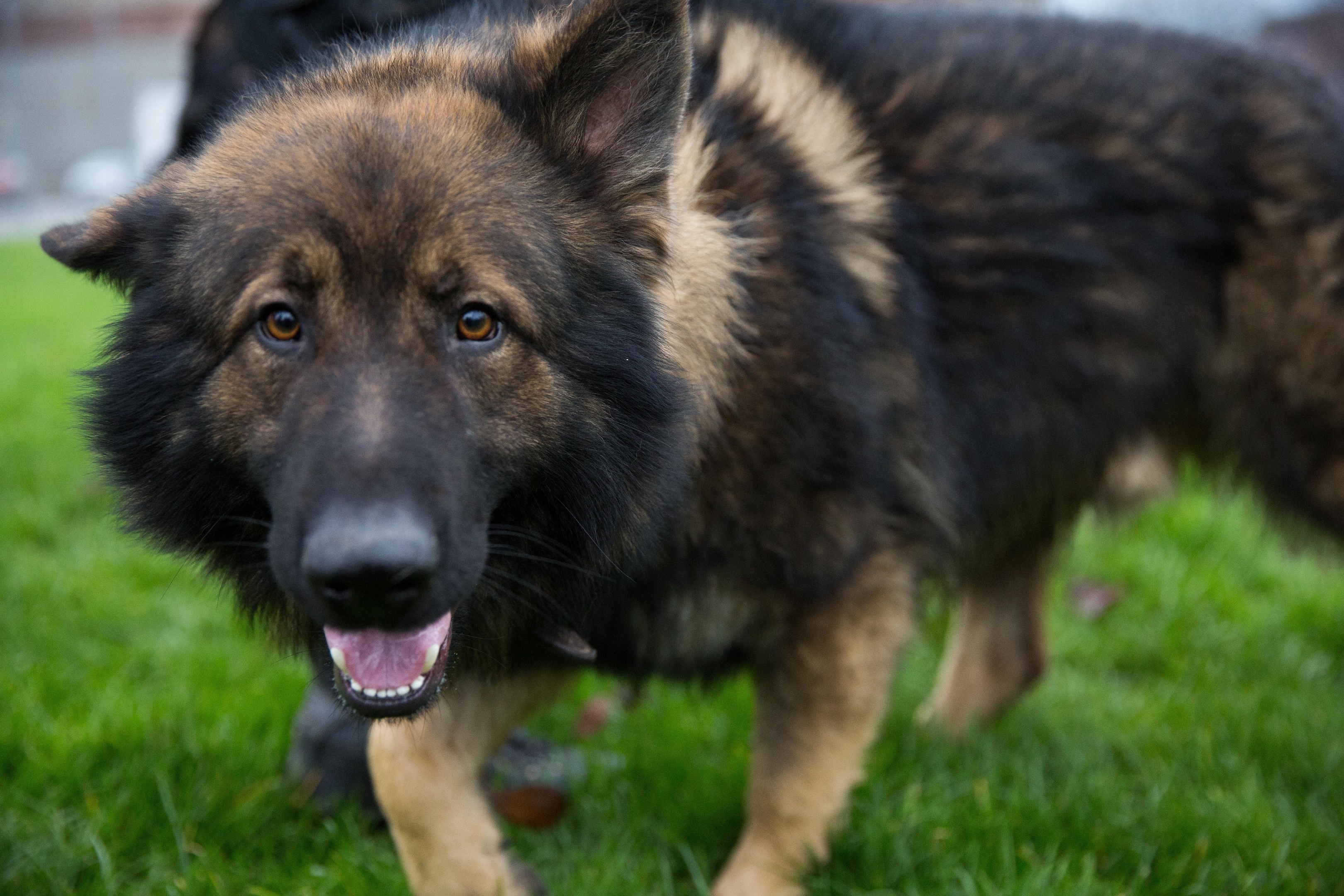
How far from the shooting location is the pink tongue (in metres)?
1.98

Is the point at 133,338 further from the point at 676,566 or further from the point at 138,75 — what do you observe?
the point at 138,75

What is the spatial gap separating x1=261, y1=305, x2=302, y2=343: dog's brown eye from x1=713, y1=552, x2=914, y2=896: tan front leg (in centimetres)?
130

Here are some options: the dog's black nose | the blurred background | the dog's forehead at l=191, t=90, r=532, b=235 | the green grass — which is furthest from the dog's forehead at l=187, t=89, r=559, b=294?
the blurred background

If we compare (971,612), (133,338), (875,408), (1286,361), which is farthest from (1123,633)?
(133,338)

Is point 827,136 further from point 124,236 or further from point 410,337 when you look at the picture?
point 124,236

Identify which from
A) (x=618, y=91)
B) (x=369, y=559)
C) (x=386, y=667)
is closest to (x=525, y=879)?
(x=386, y=667)

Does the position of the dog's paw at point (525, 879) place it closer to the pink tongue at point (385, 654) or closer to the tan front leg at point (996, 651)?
the pink tongue at point (385, 654)

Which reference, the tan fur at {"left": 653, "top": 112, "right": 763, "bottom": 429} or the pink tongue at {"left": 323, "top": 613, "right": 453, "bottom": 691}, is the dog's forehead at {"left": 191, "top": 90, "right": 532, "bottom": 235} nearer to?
the tan fur at {"left": 653, "top": 112, "right": 763, "bottom": 429}

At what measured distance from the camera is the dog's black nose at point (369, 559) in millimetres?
1710

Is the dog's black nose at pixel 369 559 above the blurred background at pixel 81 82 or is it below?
above

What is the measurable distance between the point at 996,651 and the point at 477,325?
2.36 m

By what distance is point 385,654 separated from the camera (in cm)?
200

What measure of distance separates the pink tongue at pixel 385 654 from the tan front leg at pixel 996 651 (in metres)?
2.06

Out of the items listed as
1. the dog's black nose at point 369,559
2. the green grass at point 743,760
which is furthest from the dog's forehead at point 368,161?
the green grass at point 743,760
